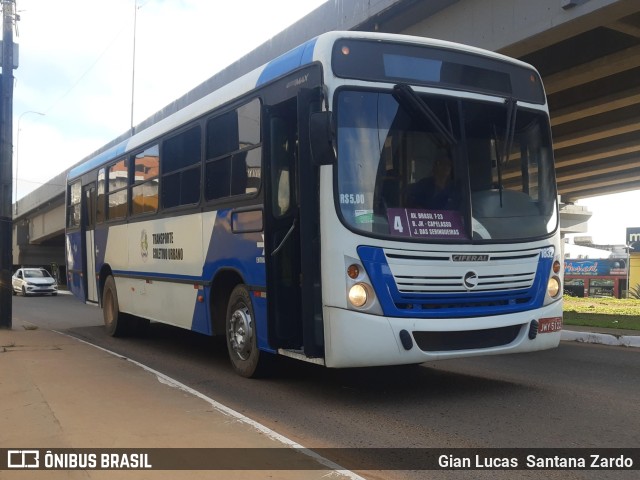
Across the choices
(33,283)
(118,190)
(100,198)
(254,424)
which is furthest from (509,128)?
(33,283)

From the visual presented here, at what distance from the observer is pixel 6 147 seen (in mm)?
14742

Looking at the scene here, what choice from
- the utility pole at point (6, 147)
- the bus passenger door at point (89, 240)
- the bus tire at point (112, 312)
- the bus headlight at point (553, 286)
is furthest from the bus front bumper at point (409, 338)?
the utility pole at point (6, 147)

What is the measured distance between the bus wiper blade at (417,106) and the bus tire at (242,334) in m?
2.67

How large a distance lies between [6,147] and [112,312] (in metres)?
5.31

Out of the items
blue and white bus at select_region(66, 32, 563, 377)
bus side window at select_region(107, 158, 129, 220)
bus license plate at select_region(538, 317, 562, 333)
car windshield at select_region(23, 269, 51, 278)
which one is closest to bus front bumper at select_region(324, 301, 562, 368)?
blue and white bus at select_region(66, 32, 563, 377)

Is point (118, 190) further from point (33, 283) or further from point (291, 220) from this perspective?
point (33, 283)

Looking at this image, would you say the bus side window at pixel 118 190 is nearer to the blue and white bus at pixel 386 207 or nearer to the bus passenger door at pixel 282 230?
the blue and white bus at pixel 386 207

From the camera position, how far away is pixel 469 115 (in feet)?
21.3

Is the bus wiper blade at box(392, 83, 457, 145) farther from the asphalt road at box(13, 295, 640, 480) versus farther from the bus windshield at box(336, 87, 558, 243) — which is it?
the asphalt road at box(13, 295, 640, 480)

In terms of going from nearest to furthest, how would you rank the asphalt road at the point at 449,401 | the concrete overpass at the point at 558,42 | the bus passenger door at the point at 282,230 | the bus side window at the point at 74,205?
1. the asphalt road at the point at 449,401
2. the bus passenger door at the point at 282,230
3. the concrete overpass at the point at 558,42
4. the bus side window at the point at 74,205

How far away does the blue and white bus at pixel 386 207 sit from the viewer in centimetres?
586

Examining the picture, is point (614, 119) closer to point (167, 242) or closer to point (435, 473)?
point (167, 242)

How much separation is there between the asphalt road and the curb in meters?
0.67

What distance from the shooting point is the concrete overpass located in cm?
1145
